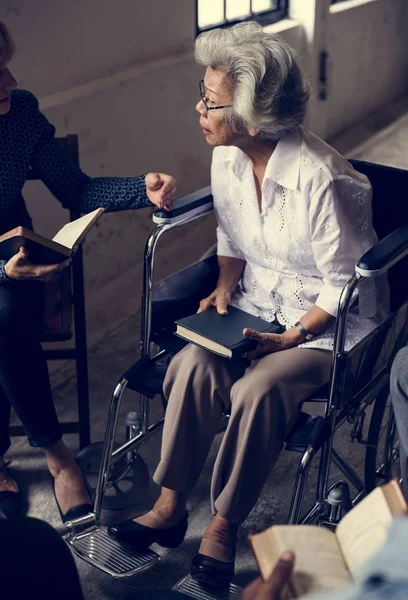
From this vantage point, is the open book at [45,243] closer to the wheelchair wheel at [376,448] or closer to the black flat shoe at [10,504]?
the black flat shoe at [10,504]

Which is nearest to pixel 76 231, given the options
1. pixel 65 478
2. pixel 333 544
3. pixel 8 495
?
pixel 65 478

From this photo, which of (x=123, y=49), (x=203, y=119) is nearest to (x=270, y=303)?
(x=203, y=119)

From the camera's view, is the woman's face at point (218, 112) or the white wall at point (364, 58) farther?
the white wall at point (364, 58)

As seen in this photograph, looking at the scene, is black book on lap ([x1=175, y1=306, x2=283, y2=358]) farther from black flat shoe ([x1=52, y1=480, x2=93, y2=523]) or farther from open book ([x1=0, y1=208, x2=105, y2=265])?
black flat shoe ([x1=52, y1=480, x2=93, y2=523])

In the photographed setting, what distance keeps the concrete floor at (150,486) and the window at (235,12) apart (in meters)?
1.49

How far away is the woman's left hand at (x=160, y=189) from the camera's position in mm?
2236

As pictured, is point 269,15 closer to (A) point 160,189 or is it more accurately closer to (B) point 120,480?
(A) point 160,189

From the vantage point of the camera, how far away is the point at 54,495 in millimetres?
2439

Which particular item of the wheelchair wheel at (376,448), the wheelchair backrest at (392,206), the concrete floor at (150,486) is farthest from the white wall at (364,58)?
the wheelchair wheel at (376,448)

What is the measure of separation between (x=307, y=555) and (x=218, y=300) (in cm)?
122

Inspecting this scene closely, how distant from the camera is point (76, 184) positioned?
2379mm

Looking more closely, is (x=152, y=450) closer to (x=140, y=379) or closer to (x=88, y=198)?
(x=140, y=379)

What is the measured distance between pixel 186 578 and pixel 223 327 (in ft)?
2.01

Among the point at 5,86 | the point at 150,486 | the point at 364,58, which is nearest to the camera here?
the point at 5,86
